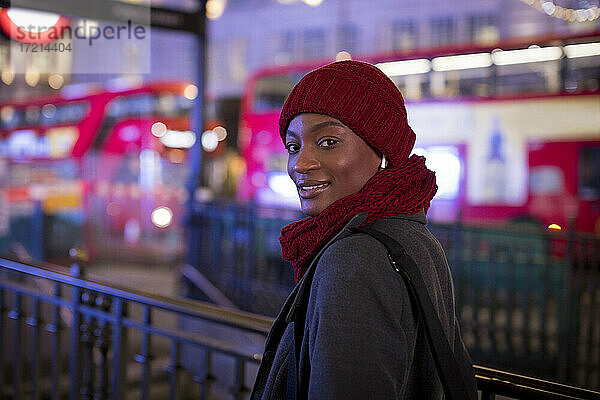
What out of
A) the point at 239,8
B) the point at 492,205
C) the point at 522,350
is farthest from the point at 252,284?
the point at 239,8

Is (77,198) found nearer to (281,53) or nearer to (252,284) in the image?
(252,284)

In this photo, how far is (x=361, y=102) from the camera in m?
1.31

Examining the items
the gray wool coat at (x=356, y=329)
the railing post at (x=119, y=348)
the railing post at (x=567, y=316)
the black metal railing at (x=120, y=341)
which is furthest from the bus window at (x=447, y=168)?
the gray wool coat at (x=356, y=329)

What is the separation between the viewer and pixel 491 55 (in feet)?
33.7

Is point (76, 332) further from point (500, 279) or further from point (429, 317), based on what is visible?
point (500, 279)

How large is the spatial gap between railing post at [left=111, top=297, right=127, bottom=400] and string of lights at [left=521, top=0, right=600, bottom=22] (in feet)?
39.4

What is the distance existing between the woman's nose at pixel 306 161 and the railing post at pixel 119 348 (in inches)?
66.4

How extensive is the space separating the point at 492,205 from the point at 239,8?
18.4 metres

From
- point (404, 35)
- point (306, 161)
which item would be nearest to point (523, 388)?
point (306, 161)

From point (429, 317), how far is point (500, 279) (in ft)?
19.9

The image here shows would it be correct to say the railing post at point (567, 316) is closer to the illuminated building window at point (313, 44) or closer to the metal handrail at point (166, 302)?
the metal handrail at point (166, 302)

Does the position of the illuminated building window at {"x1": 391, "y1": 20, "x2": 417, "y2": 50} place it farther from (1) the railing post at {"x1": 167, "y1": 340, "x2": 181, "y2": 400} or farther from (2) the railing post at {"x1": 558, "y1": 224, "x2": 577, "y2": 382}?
(1) the railing post at {"x1": 167, "y1": 340, "x2": 181, "y2": 400}

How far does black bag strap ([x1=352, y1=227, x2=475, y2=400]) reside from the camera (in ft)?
3.89

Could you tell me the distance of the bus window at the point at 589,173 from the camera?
9.88m
